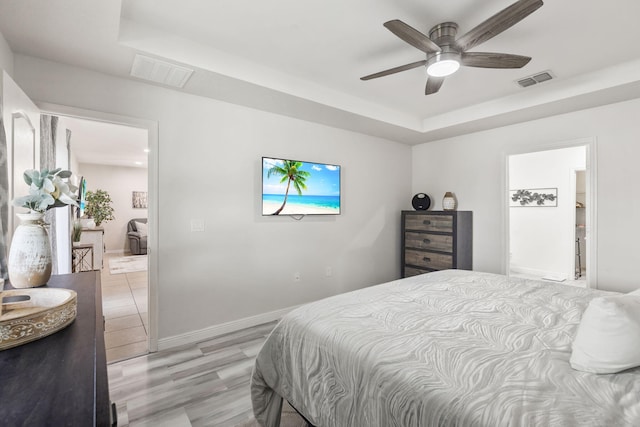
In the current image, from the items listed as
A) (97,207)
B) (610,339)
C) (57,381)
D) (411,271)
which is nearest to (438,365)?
(610,339)

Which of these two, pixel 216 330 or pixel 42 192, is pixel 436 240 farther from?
pixel 42 192

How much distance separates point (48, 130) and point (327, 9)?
330cm

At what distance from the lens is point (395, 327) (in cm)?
148

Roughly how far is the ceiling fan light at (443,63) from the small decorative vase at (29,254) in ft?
7.63

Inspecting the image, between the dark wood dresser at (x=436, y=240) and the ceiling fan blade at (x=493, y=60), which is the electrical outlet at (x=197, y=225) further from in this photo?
the dark wood dresser at (x=436, y=240)

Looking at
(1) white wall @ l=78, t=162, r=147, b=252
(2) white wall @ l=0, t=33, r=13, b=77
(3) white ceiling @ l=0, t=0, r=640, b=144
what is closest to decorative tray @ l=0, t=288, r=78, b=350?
(3) white ceiling @ l=0, t=0, r=640, b=144

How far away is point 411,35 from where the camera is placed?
5.98ft

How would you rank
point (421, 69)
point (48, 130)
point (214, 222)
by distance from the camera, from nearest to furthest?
point (421, 69) → point (214, 222) → point (48, 130)

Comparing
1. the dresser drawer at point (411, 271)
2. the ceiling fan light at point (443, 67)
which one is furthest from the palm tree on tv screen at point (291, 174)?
the dresser drawer at point (411, 271)

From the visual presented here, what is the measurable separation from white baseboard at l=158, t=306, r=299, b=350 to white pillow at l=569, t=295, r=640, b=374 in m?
2.76

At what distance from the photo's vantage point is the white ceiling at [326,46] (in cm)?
191

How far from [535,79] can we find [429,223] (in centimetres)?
203

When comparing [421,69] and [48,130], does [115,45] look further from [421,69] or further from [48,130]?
[421,69]

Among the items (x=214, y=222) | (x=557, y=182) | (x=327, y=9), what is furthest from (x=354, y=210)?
(x=557, y=182)
